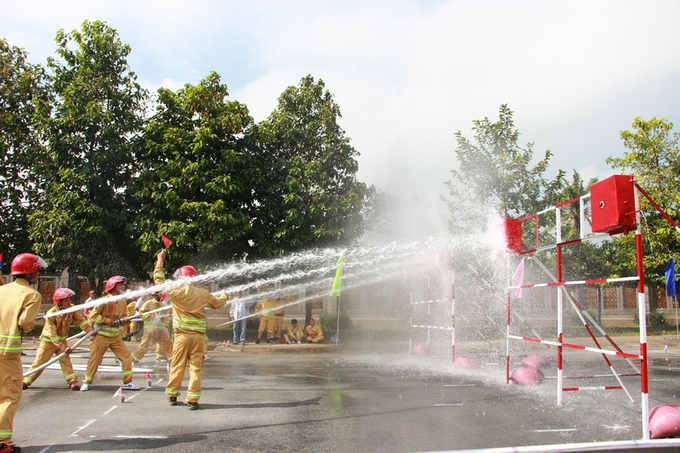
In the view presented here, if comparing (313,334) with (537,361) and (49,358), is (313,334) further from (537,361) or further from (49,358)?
(49,358)

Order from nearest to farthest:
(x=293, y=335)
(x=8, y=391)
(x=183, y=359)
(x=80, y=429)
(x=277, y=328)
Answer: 1. (x=8, y=391)
2. (x=80, y=429)
3. (x=183, y=359)
4. (x=293, y=335)
5. (x=277, y=328)

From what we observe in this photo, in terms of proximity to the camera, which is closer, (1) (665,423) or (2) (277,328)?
(1) (665,423)

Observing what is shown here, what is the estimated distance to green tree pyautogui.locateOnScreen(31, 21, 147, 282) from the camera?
16422 millimetres

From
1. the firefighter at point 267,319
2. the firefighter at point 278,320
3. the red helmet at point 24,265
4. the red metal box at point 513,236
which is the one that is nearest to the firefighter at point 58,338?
the red helmet at point 24,265

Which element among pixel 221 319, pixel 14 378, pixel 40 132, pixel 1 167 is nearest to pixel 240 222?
pixel 40 132

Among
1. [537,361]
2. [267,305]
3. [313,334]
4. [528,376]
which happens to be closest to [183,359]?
[528,376]

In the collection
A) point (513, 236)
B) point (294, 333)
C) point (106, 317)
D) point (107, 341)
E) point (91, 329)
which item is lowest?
point (294, 333)

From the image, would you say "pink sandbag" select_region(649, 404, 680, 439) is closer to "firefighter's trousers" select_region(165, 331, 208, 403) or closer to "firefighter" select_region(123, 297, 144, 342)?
"firefighter's trousers" select_region(165, 331, 208, 403)

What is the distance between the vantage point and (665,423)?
5.18 metres

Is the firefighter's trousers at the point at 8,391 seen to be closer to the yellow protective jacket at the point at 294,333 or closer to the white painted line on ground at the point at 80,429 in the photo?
the white painted line on ground at the point at 80,429

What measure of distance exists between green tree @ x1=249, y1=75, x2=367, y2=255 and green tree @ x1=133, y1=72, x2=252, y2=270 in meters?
0.77

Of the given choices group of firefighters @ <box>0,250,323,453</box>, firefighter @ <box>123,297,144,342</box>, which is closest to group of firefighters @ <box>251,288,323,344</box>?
firefighter @ <box>123,297,144,342</box>

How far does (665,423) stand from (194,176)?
534 inches

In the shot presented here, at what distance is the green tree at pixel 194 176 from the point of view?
15727 mm
